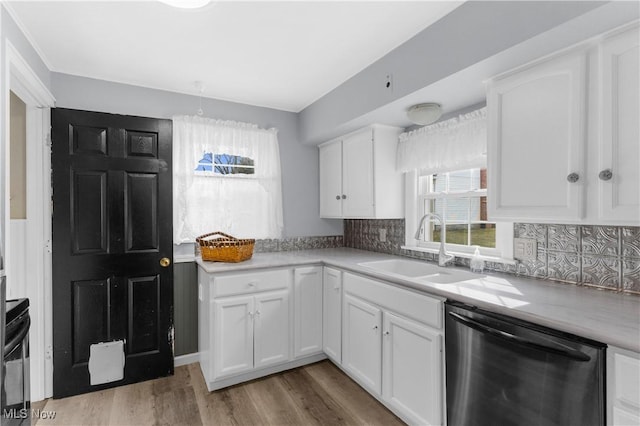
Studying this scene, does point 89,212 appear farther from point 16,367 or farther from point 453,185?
point 453,185

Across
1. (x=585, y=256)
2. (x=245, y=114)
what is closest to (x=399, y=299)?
(x=585, y=256)

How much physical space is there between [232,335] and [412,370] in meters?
1.29

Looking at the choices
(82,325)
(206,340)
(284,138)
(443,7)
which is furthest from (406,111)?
(82,325)

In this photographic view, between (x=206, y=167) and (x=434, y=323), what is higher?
(x=206, y=167)

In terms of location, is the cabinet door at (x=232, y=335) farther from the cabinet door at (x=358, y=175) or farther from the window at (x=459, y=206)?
the window at (x=459, y=206)

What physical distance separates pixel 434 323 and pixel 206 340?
5.56ft

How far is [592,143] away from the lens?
1.38m

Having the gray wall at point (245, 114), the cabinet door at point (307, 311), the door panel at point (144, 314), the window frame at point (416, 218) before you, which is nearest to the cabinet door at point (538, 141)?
the window frame at point (416, 218)

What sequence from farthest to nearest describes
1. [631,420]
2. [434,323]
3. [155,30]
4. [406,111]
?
[406,111] < [155,30] < [434,323] < [631,420]

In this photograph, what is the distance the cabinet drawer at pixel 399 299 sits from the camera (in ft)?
5.71

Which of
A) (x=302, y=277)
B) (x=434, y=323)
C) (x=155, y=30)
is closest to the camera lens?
(x=434, y=323)

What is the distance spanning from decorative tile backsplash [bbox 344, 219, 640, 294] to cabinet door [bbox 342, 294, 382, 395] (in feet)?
2.82

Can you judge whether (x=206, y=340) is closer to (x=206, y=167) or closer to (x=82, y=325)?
(x=82, y=325)

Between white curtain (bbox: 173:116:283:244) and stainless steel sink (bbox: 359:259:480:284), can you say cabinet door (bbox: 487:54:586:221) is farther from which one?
white curtain (bbox: 173:116:283:244)
